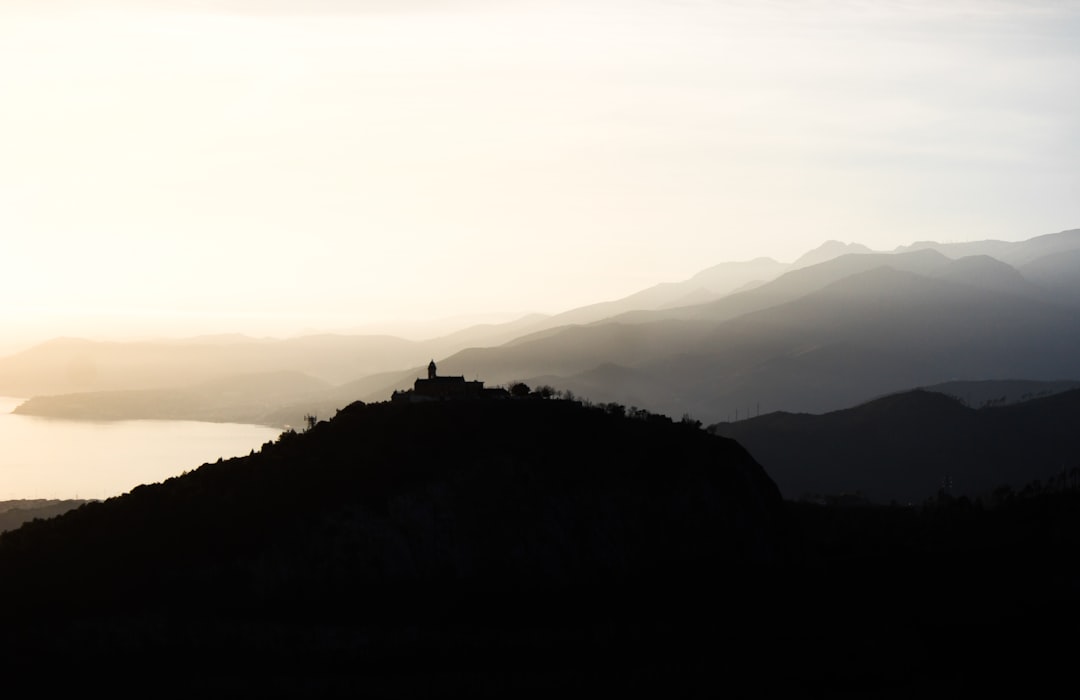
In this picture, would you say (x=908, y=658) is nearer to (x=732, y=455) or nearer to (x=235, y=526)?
(x=732, y=455)

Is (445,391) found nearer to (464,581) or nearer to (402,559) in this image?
(402,559)

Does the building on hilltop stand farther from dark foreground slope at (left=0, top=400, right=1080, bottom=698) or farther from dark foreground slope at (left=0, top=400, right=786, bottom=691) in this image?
dark foreground slope at (left=0, top=400, right=1080, bottom=698)

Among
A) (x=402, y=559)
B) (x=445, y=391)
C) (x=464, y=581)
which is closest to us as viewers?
(x=402, y=559)

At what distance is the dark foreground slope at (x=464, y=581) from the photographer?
12050cm

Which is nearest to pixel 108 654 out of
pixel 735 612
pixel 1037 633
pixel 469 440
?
pixel 469 440

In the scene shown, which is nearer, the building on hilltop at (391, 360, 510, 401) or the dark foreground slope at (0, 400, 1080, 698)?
the dark foreground slope at (0, 400, 1080, 698)

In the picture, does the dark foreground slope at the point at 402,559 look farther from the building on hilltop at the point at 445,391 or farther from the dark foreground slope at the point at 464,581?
the building on hilltop at the point at 445,391

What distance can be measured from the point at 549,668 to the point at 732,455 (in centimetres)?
4516

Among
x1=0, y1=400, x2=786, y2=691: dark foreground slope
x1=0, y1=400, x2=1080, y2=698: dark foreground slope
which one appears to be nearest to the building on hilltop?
x1=0, y1=400, x2=786, y2=691: dark foreground slope

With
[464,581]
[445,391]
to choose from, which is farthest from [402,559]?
[445,391]

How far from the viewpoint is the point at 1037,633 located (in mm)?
174625

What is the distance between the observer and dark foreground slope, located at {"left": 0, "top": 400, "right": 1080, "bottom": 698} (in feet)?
395

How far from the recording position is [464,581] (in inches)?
5167

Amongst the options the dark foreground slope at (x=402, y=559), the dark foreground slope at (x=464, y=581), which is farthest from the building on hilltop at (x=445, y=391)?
the dark foreground slope at (x=464, y=581)
